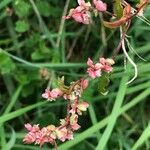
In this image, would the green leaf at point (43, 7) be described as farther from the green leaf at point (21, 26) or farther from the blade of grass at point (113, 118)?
the blade of grass at point (113, 118)

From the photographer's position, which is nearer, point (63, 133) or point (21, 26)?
point (63, 133)

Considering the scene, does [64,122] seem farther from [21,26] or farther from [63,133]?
[21,26]

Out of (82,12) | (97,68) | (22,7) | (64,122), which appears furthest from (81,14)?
(22,7)

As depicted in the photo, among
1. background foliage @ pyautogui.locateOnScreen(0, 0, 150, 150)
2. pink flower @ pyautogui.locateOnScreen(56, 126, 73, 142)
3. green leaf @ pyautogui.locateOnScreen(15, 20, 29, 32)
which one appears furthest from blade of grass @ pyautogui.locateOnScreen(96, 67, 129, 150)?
green leaf @ pyautogui.locateOnScreen(15, 20, 29, 32)

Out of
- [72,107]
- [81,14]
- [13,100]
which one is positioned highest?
[81,14]

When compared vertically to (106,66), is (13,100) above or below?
below

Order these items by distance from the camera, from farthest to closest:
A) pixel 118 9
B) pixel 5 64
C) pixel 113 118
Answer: pixel 5 64
pixel 113 118
pixel 118 9

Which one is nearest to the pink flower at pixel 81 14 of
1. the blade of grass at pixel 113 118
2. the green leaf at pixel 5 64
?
the blade of grass at pixel 113 118

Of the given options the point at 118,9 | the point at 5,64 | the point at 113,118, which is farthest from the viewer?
the point at 5,64

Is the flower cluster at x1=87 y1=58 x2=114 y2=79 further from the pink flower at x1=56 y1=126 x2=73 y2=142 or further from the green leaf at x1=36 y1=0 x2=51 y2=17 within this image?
the green leaf at x1=36 y1=0 x2=51 y2=17
